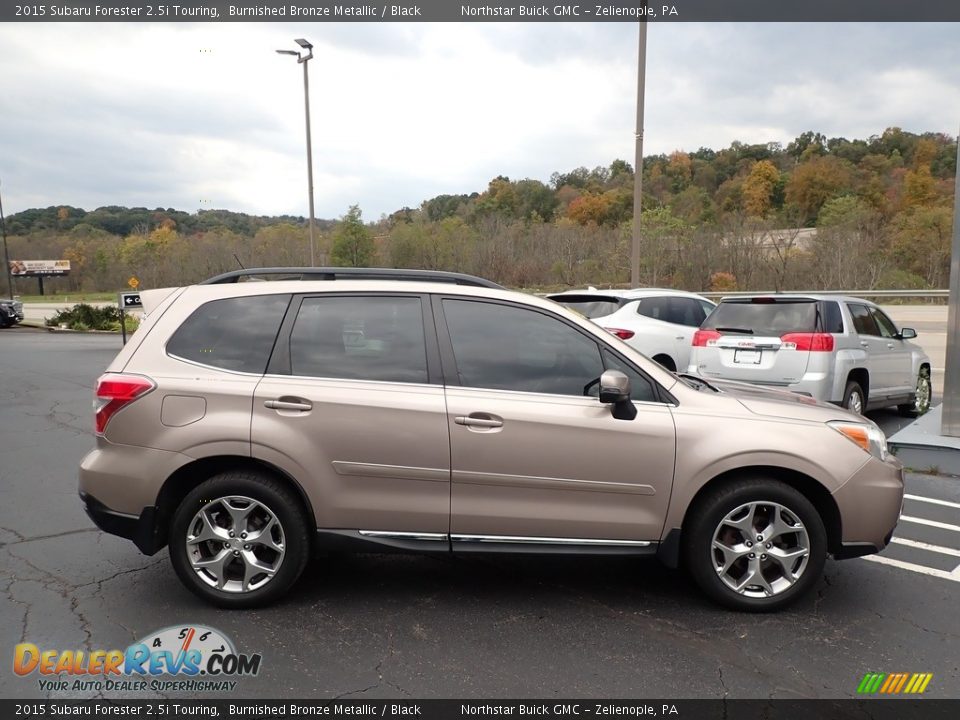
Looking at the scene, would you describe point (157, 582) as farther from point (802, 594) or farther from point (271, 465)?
point (802, 594)

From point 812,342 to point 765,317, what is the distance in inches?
23.6

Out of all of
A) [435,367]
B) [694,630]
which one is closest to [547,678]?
[694,630]

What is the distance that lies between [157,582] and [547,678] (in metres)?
2.42

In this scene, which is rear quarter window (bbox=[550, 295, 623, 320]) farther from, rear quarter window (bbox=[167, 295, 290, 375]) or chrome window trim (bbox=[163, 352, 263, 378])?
chrome window trim (bbox=[163, 352, 263, 378])

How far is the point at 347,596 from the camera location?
3.80m

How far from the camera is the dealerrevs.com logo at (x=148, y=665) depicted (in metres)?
2.93

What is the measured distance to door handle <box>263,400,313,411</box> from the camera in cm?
351

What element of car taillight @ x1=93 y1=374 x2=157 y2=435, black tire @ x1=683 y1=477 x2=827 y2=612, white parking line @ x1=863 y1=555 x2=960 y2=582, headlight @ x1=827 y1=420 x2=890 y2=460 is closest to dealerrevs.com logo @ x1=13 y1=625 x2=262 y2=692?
car taillight @ x1=93 y1=374 x2=157 y2=435

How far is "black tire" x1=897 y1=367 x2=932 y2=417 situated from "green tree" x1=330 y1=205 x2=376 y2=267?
33.0 meters

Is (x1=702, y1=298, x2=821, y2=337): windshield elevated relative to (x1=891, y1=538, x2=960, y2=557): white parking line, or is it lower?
elevated

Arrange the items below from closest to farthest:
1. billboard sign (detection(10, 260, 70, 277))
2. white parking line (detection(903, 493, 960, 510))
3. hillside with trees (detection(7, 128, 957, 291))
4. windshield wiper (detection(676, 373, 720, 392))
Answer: windshield wiper (detection(676, 373, 720, 392)) < white parking line (detection(903, 493, 960, 510)) < hillside with trees (detection(7, 128, 957, 291)) < billboard sign (detection(10, 260, 70, 277))

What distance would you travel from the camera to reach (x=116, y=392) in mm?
3564

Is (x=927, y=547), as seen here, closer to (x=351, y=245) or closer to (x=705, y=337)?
(x=705, y=337)

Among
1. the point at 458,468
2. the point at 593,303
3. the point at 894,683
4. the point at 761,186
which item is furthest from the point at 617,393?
the point at 761,186
